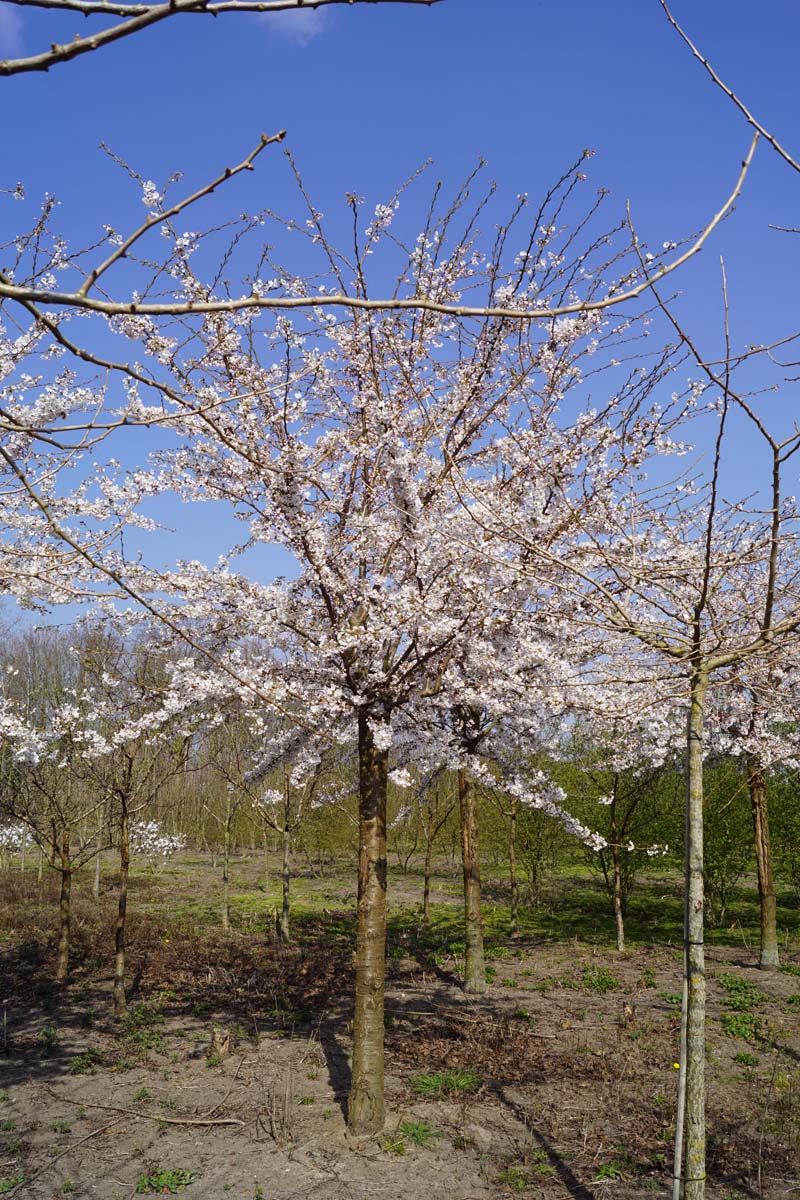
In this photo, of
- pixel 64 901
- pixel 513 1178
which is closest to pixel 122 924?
pixel 64 901

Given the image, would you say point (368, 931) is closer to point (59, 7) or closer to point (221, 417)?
point (221, 417)

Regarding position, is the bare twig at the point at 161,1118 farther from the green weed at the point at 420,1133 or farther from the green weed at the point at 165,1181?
the green weed at the point at 420,1133

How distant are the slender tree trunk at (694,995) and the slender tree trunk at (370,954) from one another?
336 cm

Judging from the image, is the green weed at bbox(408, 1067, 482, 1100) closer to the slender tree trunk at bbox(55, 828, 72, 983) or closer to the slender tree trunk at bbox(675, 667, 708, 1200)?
the slender tree trunk at bbox(675, 667, 708, 1200)

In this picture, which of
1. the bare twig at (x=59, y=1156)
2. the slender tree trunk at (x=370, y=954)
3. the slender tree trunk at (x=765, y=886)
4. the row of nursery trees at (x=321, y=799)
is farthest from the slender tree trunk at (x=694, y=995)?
the slender tree trunk at (x=765, y=886)

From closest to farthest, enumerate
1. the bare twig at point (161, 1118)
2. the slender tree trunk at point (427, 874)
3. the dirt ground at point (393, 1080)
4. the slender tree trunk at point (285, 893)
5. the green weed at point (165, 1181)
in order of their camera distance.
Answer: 1. the green weed at point (165, 1181)
2. the dirt ground at point (393, 1080)
3. the bare twig at point (161, 1118)
4. the slender tree trunk at point (285, 893)
5. the slender tree trunk at point (427, 874)

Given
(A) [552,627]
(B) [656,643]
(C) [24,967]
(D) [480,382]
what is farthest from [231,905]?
(B) [656,643]

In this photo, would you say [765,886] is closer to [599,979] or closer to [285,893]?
[599,979]

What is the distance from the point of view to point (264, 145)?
57.4 inches

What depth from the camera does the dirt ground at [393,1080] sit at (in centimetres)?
565

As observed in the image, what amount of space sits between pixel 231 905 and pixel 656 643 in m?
16.9

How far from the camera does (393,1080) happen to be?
751cm

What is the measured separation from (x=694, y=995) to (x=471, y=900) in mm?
8166

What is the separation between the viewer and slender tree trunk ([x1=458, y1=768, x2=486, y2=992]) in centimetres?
1093
